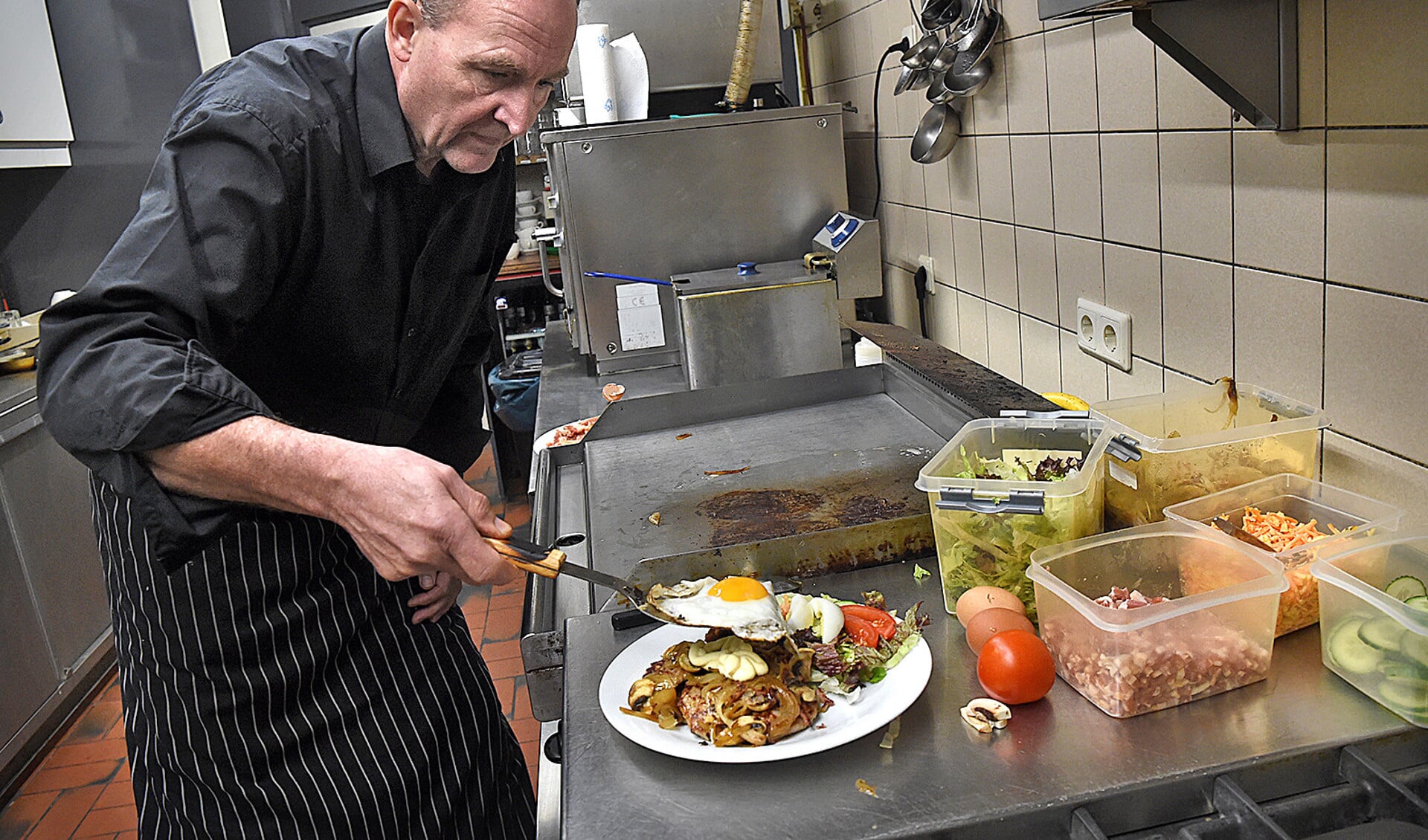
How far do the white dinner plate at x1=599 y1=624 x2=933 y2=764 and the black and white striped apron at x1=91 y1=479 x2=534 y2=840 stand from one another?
0.47 m

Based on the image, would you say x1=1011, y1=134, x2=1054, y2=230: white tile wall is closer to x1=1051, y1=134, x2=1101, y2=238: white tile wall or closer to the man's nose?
x1=1051, y1=134, x2=1101, y2=238: white tile wall

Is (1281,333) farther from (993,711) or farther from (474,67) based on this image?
(474,67)

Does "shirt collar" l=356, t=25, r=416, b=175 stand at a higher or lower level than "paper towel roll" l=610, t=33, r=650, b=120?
lower

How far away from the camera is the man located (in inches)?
37.6

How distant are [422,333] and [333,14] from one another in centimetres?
436

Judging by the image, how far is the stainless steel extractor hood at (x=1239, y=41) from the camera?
3.70 ft

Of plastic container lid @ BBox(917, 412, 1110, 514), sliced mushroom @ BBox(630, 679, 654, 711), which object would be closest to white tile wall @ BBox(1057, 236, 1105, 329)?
plastic container lid @ BBox(917, 412, 1110, 514)

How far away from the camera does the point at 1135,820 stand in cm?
80

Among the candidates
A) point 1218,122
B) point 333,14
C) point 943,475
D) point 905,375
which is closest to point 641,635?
point 943,475

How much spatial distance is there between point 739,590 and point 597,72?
1831mm

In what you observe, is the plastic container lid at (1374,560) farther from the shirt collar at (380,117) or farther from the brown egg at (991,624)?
the shirt collar at (380,117)

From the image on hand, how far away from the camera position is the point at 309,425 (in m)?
1.40

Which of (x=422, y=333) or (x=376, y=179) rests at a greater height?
(x=376, y=179)

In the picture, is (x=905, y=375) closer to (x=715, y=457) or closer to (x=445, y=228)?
(x=715, y=457)
